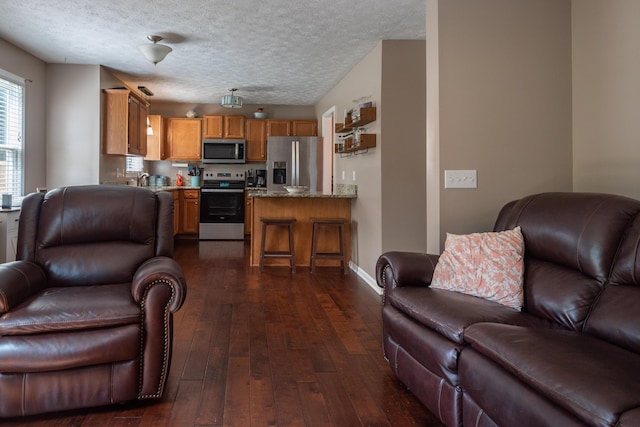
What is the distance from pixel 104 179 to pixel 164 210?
3731 mm

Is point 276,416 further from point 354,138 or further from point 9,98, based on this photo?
point 9,98

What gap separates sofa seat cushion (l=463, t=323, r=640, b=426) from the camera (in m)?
1.24

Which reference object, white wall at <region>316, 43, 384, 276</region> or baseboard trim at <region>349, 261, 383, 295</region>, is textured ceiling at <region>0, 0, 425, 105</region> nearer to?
white wall at <region>316, 43, 384, 276</region>

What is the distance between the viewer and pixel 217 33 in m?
4.53

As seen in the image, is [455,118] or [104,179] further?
[104,179]

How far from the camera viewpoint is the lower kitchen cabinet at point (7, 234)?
4227mm

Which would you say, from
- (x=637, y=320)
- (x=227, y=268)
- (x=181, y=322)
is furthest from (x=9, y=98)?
(x=637, y=320)

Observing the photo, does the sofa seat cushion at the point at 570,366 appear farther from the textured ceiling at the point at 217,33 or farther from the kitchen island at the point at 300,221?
the kitchen island at the point at 300,221

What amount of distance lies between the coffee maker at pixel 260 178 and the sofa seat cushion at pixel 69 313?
6547 mm

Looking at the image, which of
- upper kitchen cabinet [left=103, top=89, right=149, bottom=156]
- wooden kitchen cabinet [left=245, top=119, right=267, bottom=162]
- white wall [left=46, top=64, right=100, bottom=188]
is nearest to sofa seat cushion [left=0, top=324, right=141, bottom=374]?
white wall [left=46, top=64, right=100, bottom=188]

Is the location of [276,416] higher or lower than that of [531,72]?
lower

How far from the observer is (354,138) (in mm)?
5453

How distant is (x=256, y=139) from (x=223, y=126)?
0.64 meters

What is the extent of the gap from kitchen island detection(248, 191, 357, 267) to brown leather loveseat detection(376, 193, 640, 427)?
3192 mm
